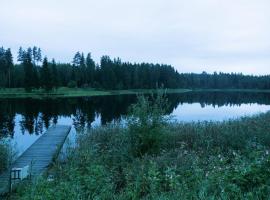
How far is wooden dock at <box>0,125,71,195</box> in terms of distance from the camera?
34.1 feet

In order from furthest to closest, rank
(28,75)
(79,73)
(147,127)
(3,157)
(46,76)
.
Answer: (79,73), (46,76), (28,75), (3,157), (147,127)

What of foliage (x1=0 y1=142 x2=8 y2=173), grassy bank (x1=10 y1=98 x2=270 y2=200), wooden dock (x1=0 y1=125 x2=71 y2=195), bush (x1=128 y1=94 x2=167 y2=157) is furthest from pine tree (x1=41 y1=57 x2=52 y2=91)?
bush (x1=128 y1=94 x2=167 y2=157)

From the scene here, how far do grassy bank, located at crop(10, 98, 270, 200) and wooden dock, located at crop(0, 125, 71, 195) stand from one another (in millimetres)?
1606

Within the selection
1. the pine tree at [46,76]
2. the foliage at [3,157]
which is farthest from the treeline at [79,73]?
the foliage at [3,157]

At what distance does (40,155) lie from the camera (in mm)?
14242

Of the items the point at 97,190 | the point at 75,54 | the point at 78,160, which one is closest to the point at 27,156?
the point at 78,160

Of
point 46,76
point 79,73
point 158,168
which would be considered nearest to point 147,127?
point 158,168

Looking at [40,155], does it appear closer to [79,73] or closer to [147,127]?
[147,127]

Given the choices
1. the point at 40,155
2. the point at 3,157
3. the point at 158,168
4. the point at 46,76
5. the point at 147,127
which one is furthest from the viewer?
the point at 46,76

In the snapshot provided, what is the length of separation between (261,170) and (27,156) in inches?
439

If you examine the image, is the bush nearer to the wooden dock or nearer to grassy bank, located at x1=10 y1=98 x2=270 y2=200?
grassy bank, located at x1=10 y1=98 x2=270 y2=200

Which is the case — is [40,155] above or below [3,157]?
below

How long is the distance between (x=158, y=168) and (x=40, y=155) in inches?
324

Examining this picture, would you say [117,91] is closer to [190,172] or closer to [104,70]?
[104,70]
